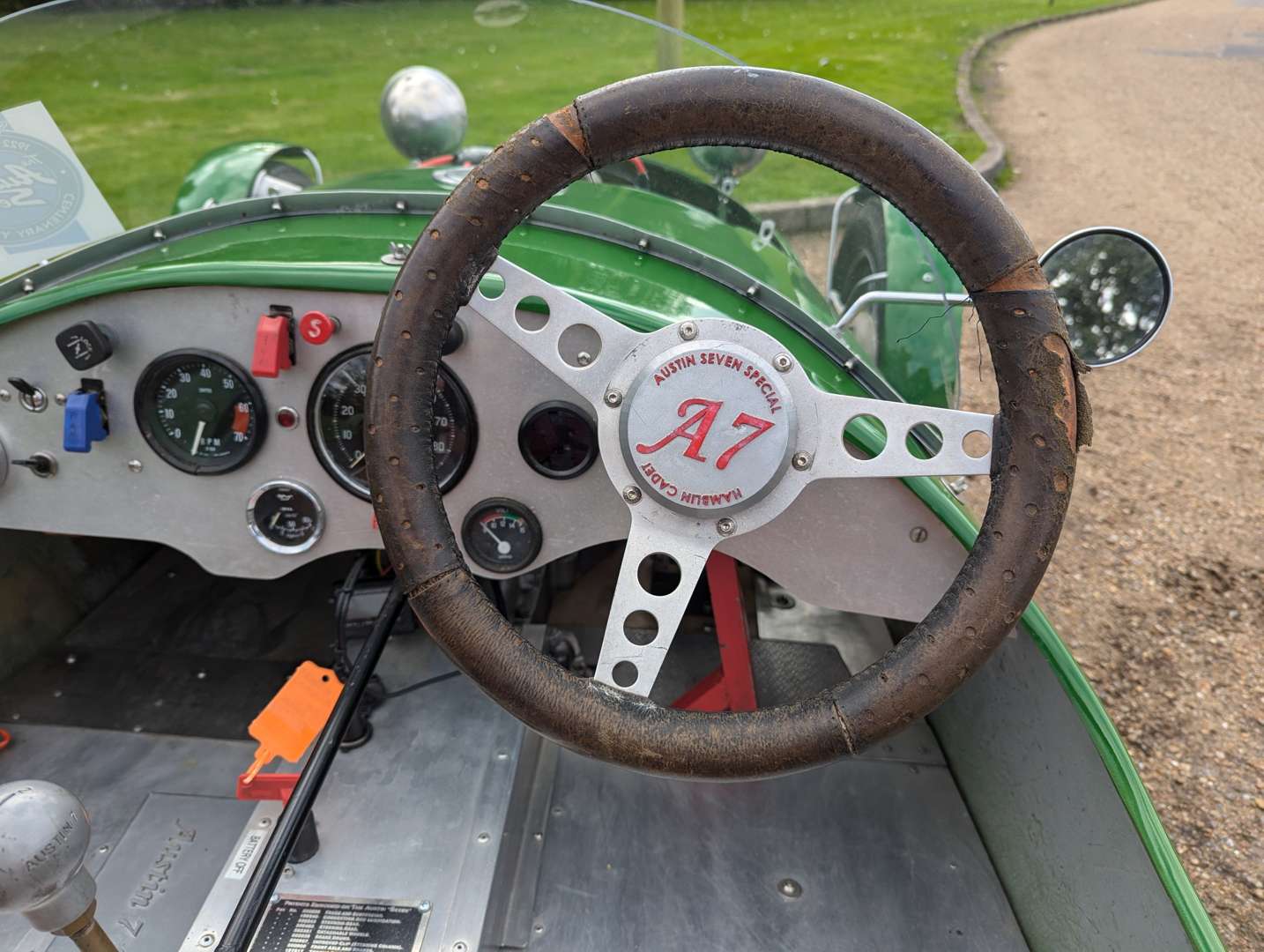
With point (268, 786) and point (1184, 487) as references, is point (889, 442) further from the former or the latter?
point (1184, 487)

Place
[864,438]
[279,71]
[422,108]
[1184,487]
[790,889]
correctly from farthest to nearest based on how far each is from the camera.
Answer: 1. [1184,487]
2. [422,108]
3. [279,71]
4. [790,889]
5. [864,438]

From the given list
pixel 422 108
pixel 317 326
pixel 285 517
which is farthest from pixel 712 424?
pixel 422 108

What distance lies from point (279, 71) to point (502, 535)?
68.5 inches

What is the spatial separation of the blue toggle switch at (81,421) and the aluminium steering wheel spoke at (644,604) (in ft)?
3.55

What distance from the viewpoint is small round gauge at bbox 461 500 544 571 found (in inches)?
62.2

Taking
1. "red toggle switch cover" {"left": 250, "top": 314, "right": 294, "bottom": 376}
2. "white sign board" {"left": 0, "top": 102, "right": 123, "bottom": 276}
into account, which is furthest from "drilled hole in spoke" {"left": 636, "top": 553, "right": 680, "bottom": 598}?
"white sign board" {"left": 0, "top": 102, "right": 123, "bottom": 276}

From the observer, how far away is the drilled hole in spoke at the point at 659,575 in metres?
2.60

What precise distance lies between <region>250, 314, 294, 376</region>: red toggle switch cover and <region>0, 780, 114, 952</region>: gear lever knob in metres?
0.73

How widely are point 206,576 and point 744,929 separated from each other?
2.03 meters

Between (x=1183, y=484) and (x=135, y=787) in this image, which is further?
(x=1183, y=484)

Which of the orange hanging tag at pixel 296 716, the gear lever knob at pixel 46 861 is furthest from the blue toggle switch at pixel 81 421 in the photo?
the gear lever knob at pixel 46 861

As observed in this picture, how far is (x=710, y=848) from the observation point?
1.95 metres

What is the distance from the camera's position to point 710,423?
1.13m

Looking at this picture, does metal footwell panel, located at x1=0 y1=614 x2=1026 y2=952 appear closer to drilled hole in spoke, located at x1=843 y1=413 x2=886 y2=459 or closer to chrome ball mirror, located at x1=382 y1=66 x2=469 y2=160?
drilled hole in spoke, located at x1=843 y1=413 x2=886 y2=459
